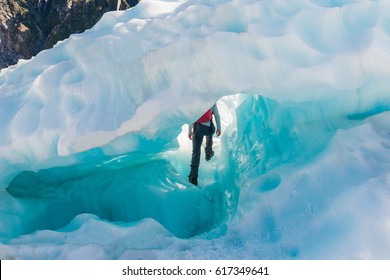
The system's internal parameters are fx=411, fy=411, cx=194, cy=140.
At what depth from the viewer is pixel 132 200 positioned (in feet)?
12.5

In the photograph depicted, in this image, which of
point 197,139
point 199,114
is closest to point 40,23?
point 197,139

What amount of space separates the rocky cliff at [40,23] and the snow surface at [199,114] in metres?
30.8

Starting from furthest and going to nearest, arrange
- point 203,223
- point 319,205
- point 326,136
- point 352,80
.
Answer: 1. point 203,223
2. point 326,136
3. point 352,80
4. point 319,205

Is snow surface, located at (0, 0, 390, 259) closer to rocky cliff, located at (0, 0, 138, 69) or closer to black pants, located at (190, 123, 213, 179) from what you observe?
black pants, located at (190, 123, 213, 179)

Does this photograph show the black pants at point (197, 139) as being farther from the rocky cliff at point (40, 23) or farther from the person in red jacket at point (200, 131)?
the rocky cliff at point (40, 23)

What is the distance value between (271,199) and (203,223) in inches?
37.0

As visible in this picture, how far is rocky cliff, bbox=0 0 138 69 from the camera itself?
32.7 m

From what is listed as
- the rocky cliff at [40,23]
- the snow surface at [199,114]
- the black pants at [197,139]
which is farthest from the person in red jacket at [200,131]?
the rocky cliff at [40,23]

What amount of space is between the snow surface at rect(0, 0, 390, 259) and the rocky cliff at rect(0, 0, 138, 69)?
3085 cm

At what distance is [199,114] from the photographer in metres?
3.04

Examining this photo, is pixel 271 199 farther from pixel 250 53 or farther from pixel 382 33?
pixel 382 33

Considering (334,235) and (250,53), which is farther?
(250,53)

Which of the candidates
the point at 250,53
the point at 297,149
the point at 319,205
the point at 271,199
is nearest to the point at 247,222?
the point at 271,199

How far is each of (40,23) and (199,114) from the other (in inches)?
1440
